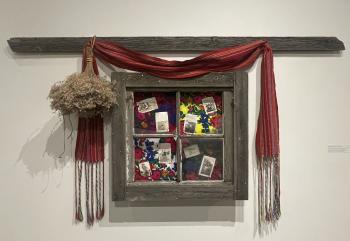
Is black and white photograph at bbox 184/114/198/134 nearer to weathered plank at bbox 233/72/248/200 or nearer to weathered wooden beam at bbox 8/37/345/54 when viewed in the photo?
weathered plank at bbox 233/72/248/200

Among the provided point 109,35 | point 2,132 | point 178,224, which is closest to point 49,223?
point 2,132

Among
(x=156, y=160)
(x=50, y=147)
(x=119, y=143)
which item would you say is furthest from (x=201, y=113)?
(x=50, y=147)

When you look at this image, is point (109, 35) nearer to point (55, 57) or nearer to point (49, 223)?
point (55, 57)

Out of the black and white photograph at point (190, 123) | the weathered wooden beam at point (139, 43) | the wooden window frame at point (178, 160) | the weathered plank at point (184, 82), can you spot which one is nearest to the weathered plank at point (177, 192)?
the wooden window frame at point (178, 160)

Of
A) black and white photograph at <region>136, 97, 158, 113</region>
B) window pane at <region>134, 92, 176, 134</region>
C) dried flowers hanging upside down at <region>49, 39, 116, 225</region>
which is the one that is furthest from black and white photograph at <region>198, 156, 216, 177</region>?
dried flowers hanging upside down at <region>49, 39, 116, 225</region>

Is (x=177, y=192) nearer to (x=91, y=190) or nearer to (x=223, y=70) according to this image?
(x=91, y=190)

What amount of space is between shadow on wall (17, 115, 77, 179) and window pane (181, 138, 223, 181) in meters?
0.62

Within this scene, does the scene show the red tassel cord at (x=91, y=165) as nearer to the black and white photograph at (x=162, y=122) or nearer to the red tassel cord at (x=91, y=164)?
the red tassel cord at (x=91, y=164)

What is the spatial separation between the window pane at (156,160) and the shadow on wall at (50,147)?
1.24 feet

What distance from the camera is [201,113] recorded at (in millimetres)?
1706

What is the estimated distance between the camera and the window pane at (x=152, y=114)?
1694 mm

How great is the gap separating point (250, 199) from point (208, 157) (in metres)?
0.34

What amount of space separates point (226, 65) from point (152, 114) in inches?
18.1

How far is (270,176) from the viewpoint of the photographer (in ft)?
5.76
